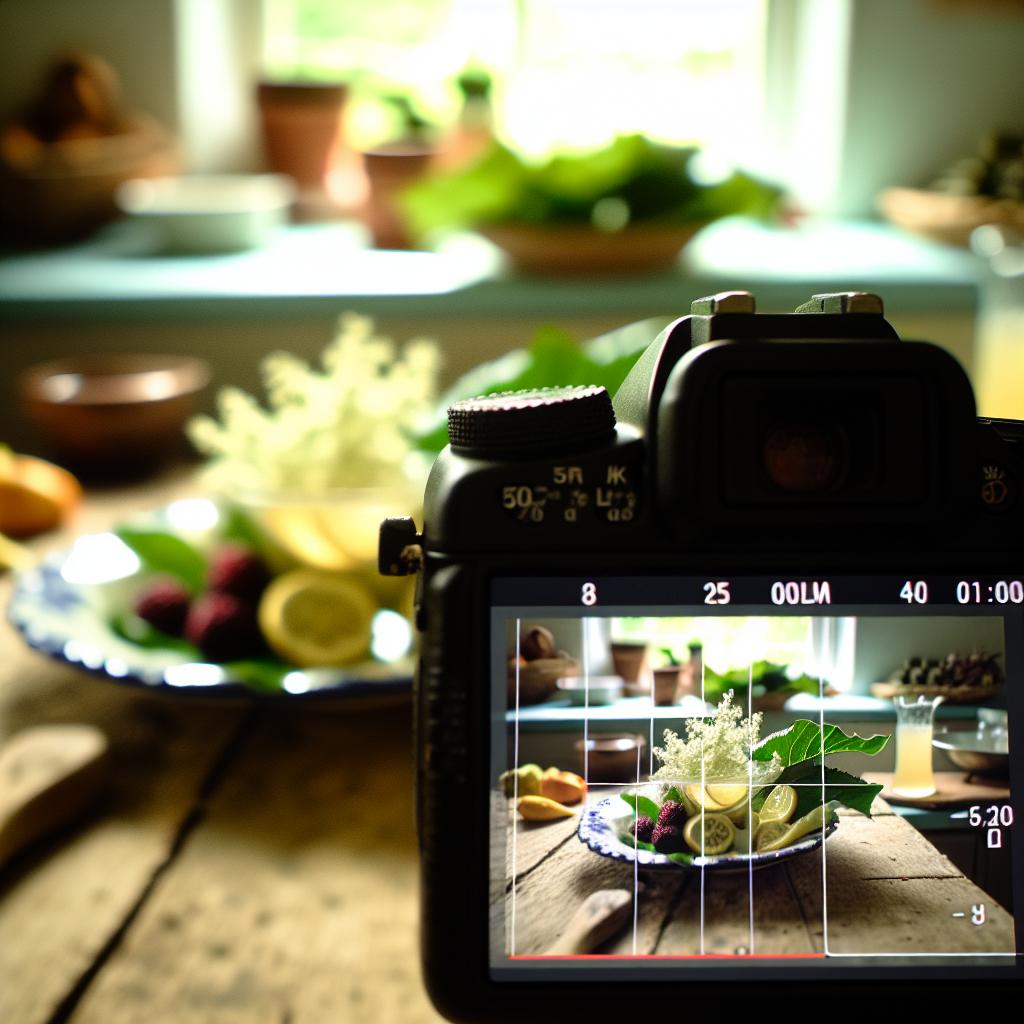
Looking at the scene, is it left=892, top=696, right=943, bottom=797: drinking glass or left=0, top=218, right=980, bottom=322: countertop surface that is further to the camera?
left=0, top=218, right=980, bottom=322: countertop surface

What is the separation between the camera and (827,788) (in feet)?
1.35

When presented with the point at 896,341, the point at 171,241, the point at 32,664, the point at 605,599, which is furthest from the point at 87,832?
the point at 171,241

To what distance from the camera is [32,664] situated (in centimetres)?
77

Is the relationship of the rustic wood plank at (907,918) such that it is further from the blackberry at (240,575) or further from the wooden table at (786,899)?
the blackberry at (240,575)

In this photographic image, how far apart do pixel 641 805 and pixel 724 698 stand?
5 centimetres

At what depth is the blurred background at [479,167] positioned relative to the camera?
1392 millimetres

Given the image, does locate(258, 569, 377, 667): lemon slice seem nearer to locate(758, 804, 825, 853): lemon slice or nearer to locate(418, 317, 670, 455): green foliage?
locate(418, 317, 670, 455): green foliage

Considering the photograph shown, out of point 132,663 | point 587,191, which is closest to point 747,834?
point 132,663

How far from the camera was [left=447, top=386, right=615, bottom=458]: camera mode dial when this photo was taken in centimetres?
39

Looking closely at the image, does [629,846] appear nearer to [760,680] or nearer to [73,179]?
[760,680]

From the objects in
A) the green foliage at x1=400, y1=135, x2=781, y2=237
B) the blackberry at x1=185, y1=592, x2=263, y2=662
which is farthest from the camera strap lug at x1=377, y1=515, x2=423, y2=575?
the green foliage at x1=400, y1=135, x2=781, y2=237

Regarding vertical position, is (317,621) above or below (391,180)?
below

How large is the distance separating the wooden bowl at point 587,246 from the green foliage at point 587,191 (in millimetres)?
12

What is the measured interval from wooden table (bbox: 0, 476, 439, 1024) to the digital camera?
10 centimetres
